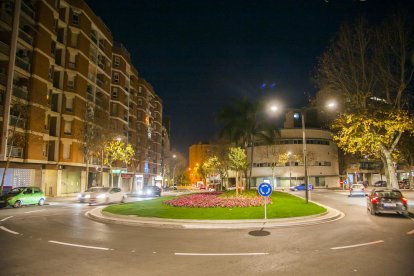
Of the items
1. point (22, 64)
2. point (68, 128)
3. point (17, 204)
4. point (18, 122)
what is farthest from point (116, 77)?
point (17, 204)

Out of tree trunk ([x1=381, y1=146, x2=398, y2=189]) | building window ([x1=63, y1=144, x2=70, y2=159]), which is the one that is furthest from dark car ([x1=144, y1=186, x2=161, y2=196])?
tree trunk ([x1=381, y1=146, x2=398, y2=189])

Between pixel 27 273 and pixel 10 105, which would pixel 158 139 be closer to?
pixel 10 105

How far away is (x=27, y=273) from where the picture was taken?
272 inches

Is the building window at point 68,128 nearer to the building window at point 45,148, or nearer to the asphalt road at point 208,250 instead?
the building window at point 45,148

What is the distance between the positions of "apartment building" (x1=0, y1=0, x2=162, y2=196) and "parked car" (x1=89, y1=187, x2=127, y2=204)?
934 centimetres

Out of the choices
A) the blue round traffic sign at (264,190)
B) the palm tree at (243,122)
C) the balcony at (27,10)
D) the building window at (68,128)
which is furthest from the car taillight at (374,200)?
the balcony at (27,10)

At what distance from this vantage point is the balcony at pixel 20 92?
114ft

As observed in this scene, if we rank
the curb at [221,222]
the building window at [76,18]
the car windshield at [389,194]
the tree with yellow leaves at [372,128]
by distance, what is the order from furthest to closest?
the building window at [76,18]
the tree with yellow leaves at [372,128]
the car windshield at [389,194]
the curb at [221,222]

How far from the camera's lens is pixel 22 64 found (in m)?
36.3

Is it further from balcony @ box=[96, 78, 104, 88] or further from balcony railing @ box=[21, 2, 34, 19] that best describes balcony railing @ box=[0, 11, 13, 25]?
balcony @ box=[96, 78, 104, 88]

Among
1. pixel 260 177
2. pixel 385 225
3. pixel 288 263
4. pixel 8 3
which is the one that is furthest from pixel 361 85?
pixel 260 177

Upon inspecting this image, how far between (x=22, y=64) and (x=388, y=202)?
38255 mm

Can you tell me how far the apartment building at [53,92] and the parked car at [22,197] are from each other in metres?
5.38

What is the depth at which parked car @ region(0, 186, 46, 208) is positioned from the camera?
949 inches
